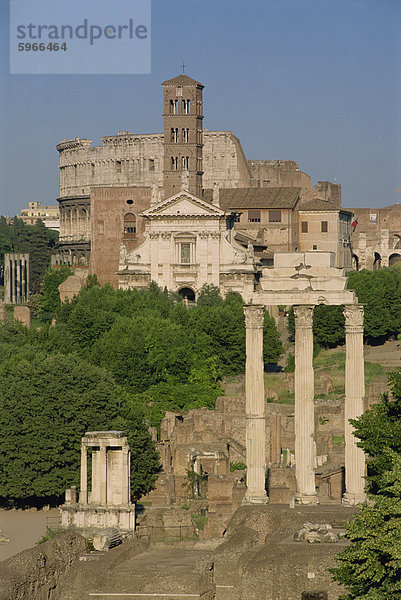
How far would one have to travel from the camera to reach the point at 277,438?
53750 millimetres

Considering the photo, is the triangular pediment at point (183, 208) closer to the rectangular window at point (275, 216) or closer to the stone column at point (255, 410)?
the rectangular window at point (275, 216)

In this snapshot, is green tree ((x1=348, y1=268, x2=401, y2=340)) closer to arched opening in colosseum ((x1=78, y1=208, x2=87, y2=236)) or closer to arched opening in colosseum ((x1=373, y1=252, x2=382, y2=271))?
arched opening in colosseum ((x1=373, y1=252, x2=382, y2=271))

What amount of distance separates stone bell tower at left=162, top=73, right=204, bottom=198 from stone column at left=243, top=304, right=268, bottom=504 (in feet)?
237

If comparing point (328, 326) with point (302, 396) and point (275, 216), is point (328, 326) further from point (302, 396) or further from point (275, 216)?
point (302, 396)

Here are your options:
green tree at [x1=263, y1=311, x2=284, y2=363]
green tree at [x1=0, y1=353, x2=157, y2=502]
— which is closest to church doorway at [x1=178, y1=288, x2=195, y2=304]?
green tree at [x1=263, y1=311, x2=284, y2=363]

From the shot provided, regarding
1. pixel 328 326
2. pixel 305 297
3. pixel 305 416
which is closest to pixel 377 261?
pixel 328 326

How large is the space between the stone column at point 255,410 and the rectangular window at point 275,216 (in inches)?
3157

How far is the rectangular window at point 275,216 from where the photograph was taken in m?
119

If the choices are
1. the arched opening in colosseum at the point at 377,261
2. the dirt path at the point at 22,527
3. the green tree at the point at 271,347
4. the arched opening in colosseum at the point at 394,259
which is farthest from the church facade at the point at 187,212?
the dirt path at the point at 22,527

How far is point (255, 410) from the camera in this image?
130ft

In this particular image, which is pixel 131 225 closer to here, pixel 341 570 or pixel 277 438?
pixel 277 438

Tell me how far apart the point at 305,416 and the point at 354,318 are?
8.95 ft

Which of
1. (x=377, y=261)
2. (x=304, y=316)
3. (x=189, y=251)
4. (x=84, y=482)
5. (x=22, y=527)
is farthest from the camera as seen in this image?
(x=377, y=261)

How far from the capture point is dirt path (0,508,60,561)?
43.0 m
